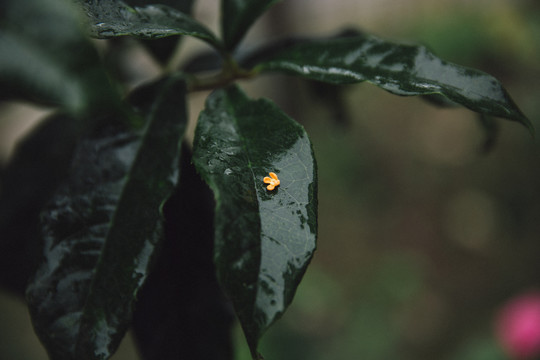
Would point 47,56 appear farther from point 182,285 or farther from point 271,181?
point 182,285

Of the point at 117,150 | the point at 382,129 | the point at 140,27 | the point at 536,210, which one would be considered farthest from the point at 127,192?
the point at 382,129

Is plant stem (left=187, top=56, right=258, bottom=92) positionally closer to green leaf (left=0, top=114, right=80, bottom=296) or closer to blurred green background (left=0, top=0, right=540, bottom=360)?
green leaf (left=0, top=114, right=80, bottom=296)

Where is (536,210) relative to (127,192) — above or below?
below

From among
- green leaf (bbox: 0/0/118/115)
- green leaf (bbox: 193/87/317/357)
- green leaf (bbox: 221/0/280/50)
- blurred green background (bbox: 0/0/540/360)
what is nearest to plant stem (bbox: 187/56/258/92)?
green leaf (bbox: 221/0/280/50)

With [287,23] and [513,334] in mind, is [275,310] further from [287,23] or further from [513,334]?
[287,23]

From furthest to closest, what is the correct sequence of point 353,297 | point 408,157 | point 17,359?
point 408,157, point 353,297, point 17,359
